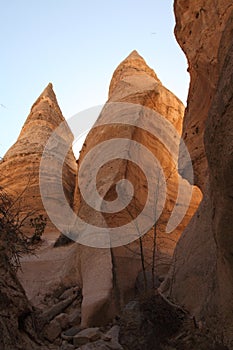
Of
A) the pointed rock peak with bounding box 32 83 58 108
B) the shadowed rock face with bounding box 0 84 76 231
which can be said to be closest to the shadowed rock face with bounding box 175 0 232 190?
the shadowed rock face with bounding box 0 84 76 231

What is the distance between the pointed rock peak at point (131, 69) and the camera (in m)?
18.1

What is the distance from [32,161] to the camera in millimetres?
17469

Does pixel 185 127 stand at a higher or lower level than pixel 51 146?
lower

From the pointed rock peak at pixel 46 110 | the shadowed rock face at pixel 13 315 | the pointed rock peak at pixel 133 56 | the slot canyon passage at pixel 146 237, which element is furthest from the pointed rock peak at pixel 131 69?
the shadowed rock face at pixel 13 315

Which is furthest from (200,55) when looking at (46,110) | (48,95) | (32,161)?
(48,95)

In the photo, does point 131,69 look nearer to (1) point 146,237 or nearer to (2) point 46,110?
(2) point 46,110

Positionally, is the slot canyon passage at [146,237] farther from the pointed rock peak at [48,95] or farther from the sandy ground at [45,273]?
the pointed rock peak at [48,95]

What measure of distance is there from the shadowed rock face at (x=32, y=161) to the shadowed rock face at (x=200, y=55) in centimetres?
887

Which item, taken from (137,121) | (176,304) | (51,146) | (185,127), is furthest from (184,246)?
(51,146)

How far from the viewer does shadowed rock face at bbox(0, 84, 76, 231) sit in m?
16.2

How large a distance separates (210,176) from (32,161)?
1471 cm

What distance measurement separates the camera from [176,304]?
15.7 ft

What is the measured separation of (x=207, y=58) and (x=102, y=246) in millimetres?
3778

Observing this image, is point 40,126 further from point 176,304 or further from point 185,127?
point 176,304
